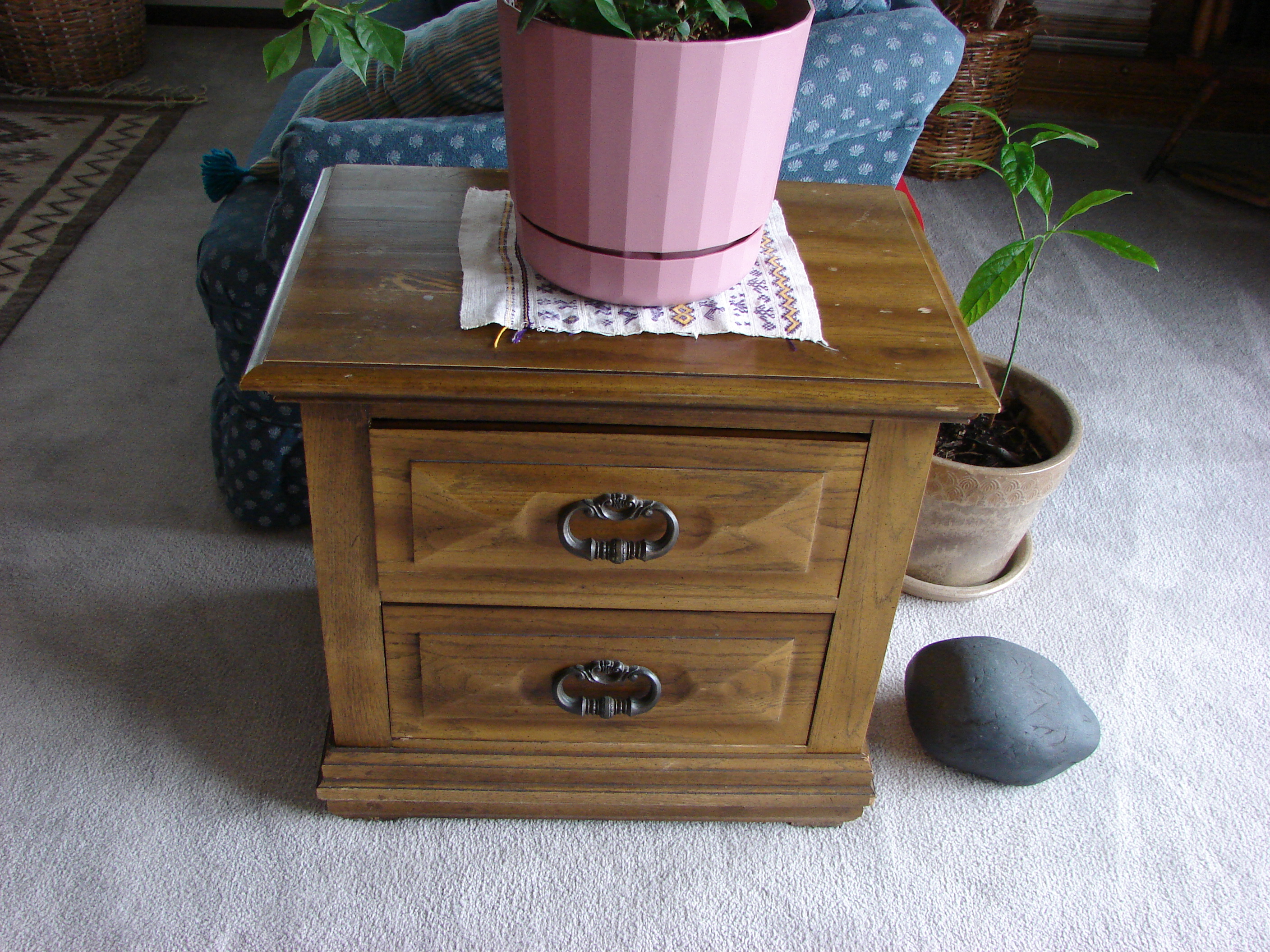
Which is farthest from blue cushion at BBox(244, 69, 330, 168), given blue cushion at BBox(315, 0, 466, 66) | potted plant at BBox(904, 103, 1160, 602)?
potted plant at BBox(904, 103, 1160, 602)

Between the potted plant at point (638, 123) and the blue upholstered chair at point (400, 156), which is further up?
the potted plant at point (638, 123)

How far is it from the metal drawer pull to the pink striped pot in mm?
365

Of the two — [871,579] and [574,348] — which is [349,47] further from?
[871,579]

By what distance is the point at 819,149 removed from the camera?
1.29 meters

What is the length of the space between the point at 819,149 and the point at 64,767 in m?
1.16

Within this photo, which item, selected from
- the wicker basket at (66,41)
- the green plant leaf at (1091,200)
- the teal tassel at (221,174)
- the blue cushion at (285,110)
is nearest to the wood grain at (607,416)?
the green plant leaf at (1091,200)

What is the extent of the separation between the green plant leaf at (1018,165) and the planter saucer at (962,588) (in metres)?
0.54

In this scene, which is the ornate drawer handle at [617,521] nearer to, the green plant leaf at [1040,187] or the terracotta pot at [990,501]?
the terracotta pot at [990,501]

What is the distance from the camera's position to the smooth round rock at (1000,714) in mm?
1124

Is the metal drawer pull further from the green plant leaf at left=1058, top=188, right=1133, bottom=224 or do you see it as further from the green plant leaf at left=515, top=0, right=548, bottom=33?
the green plant leaf at left=1058, top=188, right=1133, bottom=224

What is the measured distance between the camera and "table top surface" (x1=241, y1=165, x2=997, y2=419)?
30.9 inches

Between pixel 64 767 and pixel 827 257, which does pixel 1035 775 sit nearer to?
pixel 827 257

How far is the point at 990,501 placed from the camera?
50.3 inches

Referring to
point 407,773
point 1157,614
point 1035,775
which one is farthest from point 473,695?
point 1157,614
